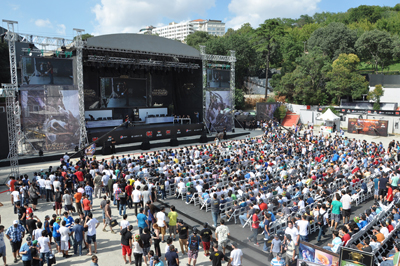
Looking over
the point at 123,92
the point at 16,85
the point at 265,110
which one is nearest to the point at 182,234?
the point at 16,85

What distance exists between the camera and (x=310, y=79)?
43625 millimetres

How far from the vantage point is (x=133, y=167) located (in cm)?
1389

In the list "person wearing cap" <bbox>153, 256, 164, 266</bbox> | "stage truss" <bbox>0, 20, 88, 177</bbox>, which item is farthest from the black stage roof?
"person wearing cap" <bbox>153, 256, 164, 266</bbox>

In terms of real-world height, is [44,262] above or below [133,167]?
below

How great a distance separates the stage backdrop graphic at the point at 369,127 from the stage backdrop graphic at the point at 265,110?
970 cm

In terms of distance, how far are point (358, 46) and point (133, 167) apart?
48.9 meters

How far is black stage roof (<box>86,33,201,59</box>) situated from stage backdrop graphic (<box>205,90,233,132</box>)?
4644mm

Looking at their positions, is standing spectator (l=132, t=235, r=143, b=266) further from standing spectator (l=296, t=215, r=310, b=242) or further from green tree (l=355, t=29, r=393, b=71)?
green tree (l=355, t=29, r=393, b=71)

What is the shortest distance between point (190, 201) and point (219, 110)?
752 inches

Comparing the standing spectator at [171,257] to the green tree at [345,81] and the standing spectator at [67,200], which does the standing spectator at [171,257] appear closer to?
the standing spectator at [67,200]

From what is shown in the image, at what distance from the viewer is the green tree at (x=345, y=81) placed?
41906 millimetres

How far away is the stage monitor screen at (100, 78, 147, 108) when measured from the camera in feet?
94.3

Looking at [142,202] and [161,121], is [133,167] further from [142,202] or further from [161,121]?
[161,121]

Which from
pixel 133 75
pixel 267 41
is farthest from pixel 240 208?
pixel 267 41
